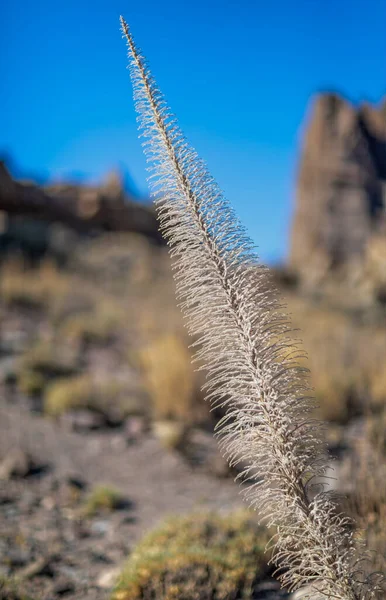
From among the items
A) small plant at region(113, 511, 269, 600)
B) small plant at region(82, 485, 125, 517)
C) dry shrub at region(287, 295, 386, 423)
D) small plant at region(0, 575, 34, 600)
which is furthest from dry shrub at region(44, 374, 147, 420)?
small plant at region(0, 575, 34, 600)

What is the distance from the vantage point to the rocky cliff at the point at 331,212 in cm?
1517

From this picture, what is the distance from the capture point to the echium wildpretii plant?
194cm

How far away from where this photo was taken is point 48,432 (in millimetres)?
6391

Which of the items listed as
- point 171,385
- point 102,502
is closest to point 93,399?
point 171,385

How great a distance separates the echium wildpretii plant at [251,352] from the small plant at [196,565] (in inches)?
41.1

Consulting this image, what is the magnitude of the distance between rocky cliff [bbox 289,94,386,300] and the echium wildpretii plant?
1144cm

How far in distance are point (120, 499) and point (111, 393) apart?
2.53 meters

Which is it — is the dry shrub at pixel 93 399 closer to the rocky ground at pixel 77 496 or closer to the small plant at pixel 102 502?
the rocky ground at pixel 77 496

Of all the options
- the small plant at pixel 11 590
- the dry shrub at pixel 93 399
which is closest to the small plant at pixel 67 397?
the dry shrub at pixel 93 399

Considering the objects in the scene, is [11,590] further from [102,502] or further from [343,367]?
[343,367]

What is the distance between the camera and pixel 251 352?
1.98 metres

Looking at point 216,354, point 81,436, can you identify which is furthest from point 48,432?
point 216,354

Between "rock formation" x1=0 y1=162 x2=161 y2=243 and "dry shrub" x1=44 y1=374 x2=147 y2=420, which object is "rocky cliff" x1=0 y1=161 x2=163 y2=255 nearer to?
"rock formation" x1=0 y1=162 x2=161 y2=243

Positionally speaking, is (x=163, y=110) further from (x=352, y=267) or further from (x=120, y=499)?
(x=352, y=267)
